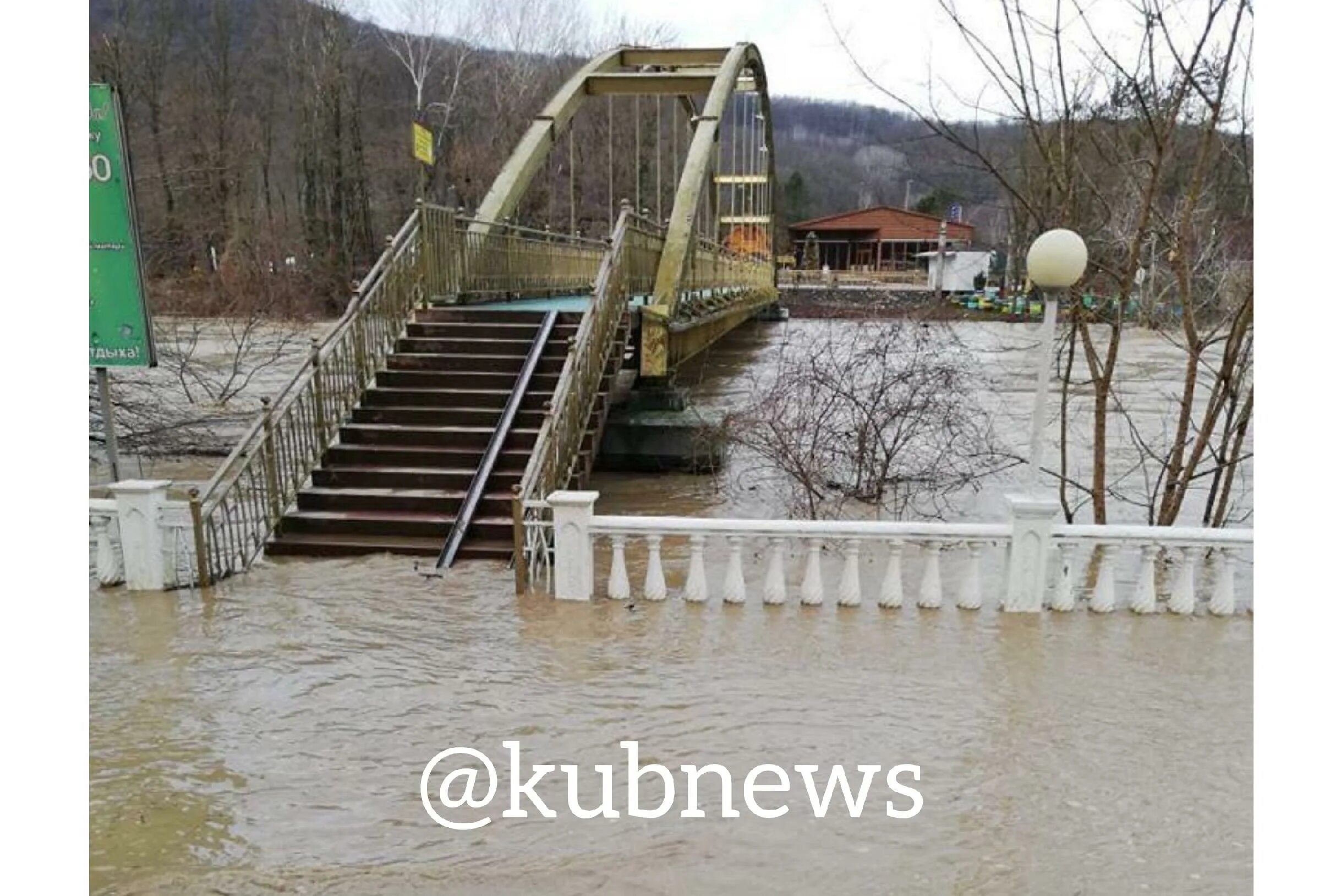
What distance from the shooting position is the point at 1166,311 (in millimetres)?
12031

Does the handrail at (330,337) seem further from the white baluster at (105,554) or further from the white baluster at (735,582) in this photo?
the white baluster at (735,582)

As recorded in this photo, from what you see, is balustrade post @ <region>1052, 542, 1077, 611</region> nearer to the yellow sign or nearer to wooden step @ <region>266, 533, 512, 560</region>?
wooden step @ <region>266, 533, 512, 560</region>

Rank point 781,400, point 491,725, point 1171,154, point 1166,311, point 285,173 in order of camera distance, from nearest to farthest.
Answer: point 491,725
point 1171,154
point 781,400
point 1166,311
point 285,173

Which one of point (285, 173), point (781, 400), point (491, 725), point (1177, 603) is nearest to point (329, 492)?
point (491, 725)

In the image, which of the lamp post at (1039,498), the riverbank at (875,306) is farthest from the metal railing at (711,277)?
the lamp post at (1039,498)

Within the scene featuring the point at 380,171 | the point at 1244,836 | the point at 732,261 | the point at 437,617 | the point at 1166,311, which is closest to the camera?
the point at 1244,836

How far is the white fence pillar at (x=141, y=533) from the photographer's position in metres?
6.11

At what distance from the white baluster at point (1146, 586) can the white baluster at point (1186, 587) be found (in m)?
0.15

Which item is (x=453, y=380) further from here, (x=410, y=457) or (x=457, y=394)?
(x=410, y=457)

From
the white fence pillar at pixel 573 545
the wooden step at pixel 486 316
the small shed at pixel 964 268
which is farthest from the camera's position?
the small shed at pixel 964 268

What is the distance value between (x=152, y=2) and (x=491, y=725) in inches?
2342

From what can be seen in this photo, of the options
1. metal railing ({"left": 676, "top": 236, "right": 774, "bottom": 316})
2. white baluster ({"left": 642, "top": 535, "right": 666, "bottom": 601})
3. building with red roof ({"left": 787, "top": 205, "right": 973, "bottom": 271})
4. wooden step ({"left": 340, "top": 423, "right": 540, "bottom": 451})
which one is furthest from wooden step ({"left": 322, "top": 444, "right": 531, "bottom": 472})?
building with red roof ({"left": 787, "top": 205, "right": 973, "bottom": 271})

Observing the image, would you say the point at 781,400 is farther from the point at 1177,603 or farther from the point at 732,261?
the point at 732,261

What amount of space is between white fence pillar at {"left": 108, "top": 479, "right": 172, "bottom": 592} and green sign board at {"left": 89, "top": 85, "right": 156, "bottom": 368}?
87 cm
